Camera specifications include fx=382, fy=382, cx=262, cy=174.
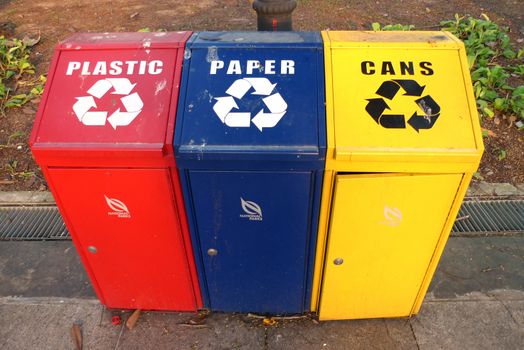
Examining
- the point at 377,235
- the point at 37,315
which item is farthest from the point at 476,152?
the point at 37,315

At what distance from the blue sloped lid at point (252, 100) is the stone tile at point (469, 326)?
60.1 inches

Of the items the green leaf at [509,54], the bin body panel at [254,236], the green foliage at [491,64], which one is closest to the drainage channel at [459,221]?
the green foliage at [491,64]

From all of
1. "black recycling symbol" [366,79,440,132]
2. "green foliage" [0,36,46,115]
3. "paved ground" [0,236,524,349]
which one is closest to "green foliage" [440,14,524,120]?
"paved ground" [0,236,524,349]

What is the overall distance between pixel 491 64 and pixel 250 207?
3.86 meters

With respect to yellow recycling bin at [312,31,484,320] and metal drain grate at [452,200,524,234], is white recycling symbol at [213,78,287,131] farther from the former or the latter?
metal drain grate at [452,200,524,234]

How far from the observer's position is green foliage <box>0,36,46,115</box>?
4152 millimetres

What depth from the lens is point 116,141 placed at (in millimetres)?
1652

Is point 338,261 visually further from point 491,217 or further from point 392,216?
point 491,217

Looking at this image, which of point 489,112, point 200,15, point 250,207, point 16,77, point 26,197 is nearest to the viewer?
point 250,207

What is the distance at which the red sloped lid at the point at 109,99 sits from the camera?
1.66 metres

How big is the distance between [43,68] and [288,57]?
3.99 meters

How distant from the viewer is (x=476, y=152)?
5.18 feet

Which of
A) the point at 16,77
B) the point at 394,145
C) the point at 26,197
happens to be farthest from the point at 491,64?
the point at 16,77

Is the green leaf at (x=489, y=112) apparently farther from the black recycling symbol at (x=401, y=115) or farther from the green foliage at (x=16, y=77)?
the green foliage at (x=16, y=77)
